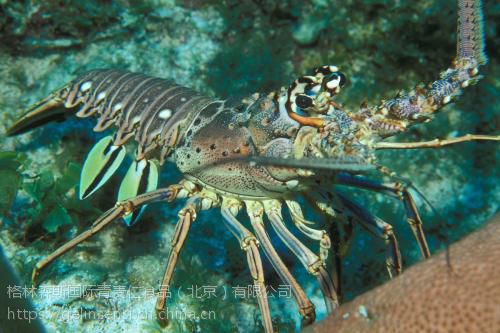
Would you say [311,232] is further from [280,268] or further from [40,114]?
[40,114]

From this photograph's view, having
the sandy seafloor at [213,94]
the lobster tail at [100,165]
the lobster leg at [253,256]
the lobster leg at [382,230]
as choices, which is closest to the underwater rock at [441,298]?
the lobster leg at [253,256]

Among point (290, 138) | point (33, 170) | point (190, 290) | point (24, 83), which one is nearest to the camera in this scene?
point (290, 138)


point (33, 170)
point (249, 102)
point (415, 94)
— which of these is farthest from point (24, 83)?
point (415, 94)

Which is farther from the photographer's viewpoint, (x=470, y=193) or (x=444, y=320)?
(x=470, y=193)

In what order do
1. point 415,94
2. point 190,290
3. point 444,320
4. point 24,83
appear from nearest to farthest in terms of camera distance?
point 444,320 → point 415,94 → point 190,290 → point 24,83

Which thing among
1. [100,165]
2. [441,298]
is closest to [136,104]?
[100,165]

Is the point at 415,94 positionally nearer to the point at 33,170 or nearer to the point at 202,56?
the point at 202,56
